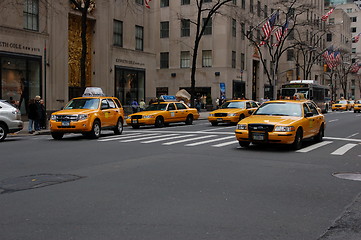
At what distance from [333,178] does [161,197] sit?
13.3ft

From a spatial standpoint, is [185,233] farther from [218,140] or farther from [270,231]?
[218,140]

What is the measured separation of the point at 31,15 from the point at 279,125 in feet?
71.8

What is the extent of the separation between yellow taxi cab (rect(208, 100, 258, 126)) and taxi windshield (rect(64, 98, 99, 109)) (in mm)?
9539

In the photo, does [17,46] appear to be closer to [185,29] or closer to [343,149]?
[343,149]

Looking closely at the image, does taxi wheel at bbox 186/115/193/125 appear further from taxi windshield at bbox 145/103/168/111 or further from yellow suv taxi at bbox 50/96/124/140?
yellow suv taxi at bbox 50/96/124/140

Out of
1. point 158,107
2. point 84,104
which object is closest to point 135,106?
point 158,107

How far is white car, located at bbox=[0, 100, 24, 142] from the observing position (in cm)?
1803

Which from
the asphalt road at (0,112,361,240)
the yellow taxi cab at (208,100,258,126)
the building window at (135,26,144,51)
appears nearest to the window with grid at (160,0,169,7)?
the building window at (135,26,144,51)

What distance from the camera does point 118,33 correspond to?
38.3m

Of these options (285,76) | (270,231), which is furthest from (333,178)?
(285,76)

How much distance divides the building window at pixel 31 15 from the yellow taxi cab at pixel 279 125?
19859 mm

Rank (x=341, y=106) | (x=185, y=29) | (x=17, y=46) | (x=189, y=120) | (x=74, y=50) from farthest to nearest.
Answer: (x=341, y=106)
(x=185, y=29)
(x=74, y=50)
(x=189, y=120)
(x=17, y=46)

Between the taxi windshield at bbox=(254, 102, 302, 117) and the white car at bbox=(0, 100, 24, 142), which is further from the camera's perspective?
the white car at bbox=(0, 100, 24, 142)

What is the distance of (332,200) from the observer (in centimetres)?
734
